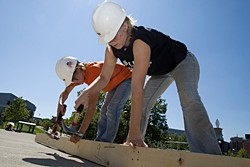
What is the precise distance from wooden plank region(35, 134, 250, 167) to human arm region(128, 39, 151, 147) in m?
0.12

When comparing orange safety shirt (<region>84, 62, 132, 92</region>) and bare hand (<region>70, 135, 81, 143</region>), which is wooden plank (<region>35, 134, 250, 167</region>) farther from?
orange safety shirt (<region>84, 62, 132, 92</region>)

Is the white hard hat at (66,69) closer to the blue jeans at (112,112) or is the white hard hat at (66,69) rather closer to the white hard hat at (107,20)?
the blue jeans at (112,112)

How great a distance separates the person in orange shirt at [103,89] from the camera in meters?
3.26

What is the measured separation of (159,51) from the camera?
88.5 inches

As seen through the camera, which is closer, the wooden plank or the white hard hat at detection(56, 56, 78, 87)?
the wooden plank

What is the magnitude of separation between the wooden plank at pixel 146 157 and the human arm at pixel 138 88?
0.12 m

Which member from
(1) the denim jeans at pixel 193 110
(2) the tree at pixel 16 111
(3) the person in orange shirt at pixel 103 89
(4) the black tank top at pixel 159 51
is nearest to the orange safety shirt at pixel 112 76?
(3) the person in orange shirt at pixel 103 89

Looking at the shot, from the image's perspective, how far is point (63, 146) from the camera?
3527 millimetres

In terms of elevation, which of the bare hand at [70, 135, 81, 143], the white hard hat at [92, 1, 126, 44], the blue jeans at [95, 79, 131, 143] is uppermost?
the white hard hat at [92, 1, 126, 44]

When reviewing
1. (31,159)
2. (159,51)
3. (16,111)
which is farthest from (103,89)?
(16,111)

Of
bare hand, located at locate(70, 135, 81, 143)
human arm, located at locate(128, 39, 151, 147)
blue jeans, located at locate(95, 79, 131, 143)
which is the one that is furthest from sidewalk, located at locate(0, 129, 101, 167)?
blue jeans, located at locate(95, 79, 131, 143)

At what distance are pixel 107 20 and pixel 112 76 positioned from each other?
133 centimetres

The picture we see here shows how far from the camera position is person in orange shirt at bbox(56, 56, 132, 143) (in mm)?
3262

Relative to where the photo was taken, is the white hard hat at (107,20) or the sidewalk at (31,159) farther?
the white hard hat at (107,20)
